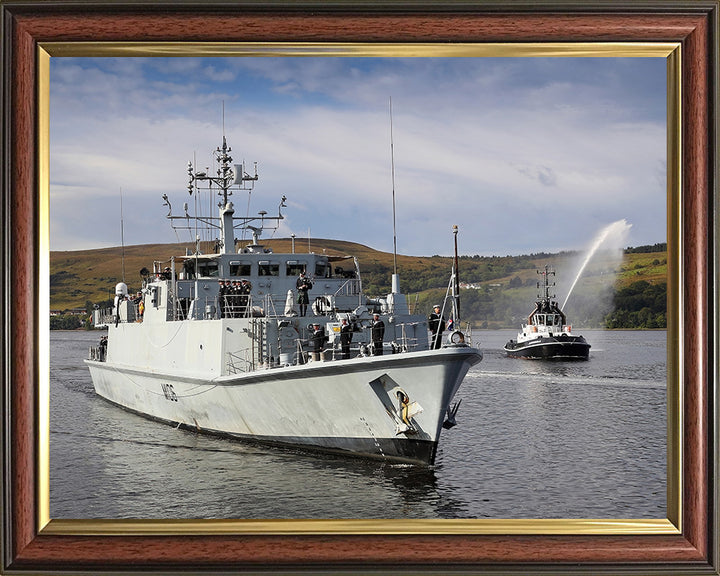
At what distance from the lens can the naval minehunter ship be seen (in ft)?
44.6

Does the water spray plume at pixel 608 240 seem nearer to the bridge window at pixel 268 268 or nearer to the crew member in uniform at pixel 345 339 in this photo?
the crew member in uniform at pixel 345 339

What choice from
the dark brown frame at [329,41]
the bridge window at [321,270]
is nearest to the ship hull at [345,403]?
the bridge window at [321,270]

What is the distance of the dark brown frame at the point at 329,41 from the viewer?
5.64m

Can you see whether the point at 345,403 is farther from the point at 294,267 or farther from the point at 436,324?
the point at 294,267

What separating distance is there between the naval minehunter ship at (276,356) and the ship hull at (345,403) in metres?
0.02

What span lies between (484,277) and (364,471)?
5032 mm

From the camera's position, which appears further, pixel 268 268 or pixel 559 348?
pixel 559 348

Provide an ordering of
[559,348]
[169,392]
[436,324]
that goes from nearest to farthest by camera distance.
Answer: [436,324], [169,392], [559,348]

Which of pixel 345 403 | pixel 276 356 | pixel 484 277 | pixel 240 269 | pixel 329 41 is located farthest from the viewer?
pixel 240 269

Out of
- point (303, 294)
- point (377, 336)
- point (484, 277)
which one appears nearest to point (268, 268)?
point (303, 294)

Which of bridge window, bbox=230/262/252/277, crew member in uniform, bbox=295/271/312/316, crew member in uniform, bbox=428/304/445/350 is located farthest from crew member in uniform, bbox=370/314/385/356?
bridge window, bbox=230/262/252/277

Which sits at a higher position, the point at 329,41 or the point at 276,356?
the point at 329,41

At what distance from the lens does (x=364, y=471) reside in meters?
13.9

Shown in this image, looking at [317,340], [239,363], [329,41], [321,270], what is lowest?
[239,363]
